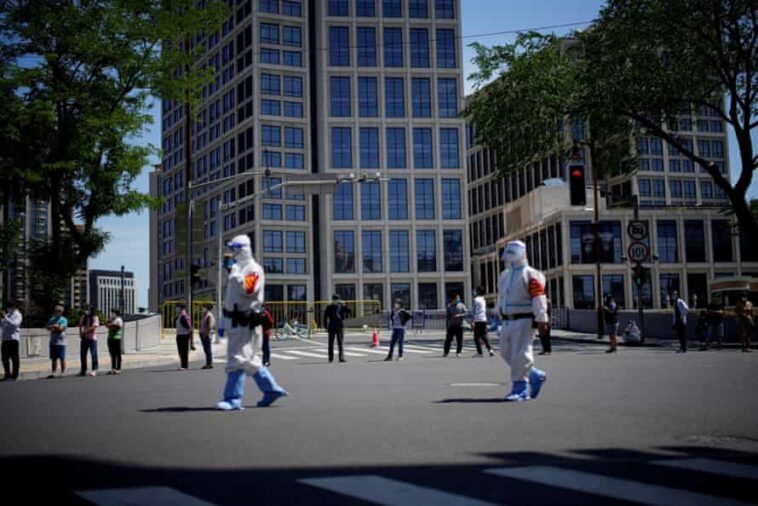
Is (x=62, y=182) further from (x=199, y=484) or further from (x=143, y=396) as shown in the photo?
(x=199, y=484)

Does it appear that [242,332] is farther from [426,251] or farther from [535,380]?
[426,251]

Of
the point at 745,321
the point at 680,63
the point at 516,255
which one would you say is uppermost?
the point at 680,63

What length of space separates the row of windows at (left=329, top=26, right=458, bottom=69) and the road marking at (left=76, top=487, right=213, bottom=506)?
7955cm

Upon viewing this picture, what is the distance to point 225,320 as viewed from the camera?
32.0 feet

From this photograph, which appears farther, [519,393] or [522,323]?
[522,323]

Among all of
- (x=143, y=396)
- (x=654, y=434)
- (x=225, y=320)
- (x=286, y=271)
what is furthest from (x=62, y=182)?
(x=286, y=271)

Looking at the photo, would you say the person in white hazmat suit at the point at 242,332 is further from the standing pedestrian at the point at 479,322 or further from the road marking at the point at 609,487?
the standing pedestrian at the point at 479,322

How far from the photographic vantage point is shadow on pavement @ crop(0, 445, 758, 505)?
4848mm

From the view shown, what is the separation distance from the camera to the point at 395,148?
82.6 metres

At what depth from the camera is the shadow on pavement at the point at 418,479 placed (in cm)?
485

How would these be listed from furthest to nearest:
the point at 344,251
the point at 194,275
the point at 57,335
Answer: the point at 344,251
the point at 194,275
the point at 57,335

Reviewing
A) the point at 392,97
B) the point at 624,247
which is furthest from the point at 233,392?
the point at 392,97

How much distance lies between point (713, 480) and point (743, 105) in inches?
1113

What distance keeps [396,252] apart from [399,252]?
29 cm
